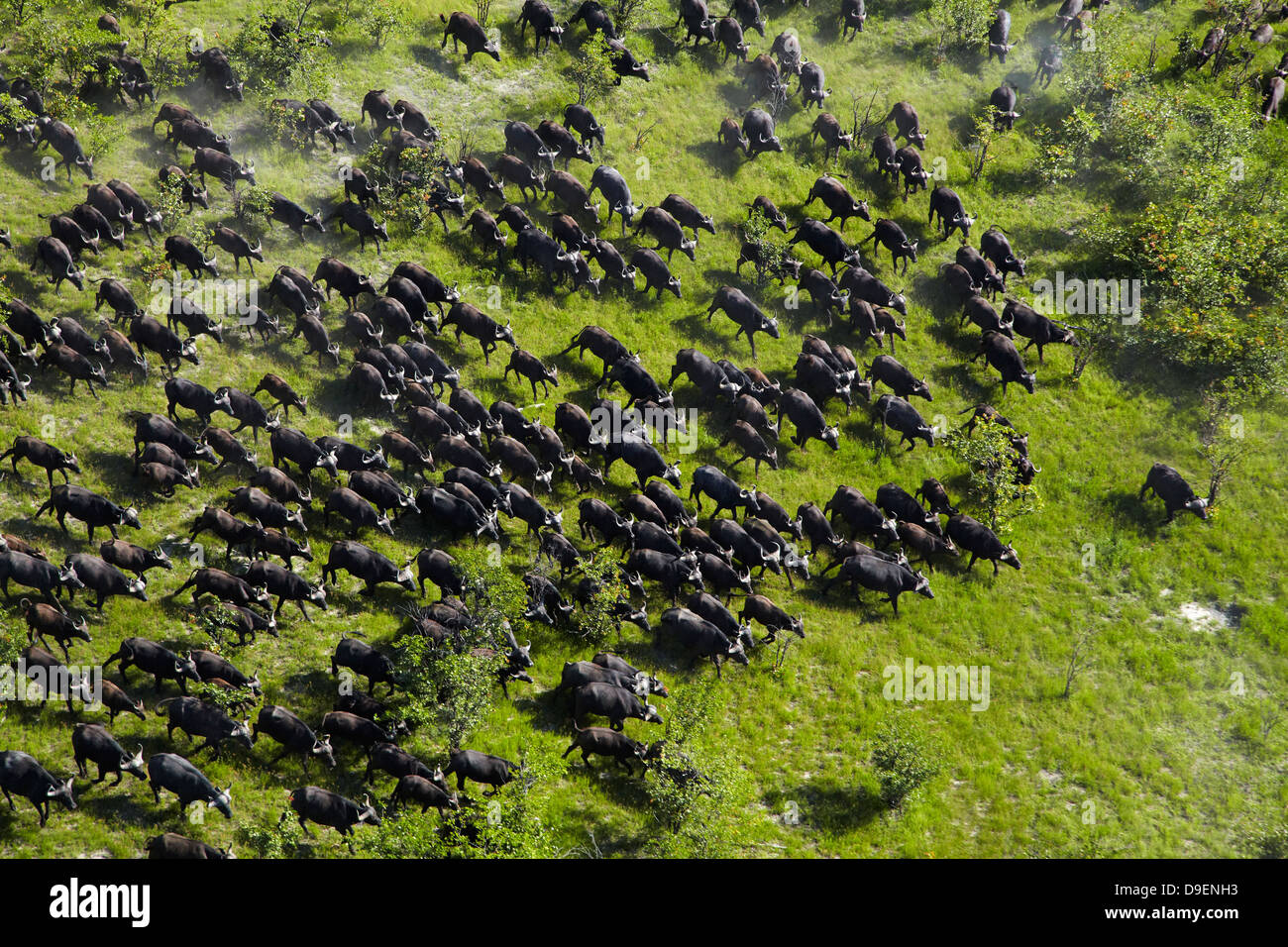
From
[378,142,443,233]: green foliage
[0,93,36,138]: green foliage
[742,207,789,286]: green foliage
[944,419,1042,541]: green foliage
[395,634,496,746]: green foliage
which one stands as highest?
[0,93,36,138]: green foliage

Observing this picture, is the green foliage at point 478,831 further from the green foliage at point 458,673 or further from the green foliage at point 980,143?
the green foliage at point 980,143

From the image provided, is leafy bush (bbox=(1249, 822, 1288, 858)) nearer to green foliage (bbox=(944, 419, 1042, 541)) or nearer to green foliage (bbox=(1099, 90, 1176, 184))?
green foliage (bbox=(944, 419, 1042, 541))

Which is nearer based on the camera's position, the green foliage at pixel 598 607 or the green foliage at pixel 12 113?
the green foliage at pixel 598 607

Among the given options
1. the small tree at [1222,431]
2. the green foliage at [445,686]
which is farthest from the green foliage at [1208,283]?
the green foliage at [445,686]

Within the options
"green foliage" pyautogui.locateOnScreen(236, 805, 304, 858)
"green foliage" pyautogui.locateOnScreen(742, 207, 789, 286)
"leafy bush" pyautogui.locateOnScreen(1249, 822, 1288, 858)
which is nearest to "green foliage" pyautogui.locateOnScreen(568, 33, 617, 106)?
"green foliage" pyautogui.locateOnScreen(742, 207, 789, 286)

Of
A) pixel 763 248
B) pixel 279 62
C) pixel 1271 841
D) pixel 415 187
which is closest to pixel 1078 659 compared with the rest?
pixel 1271 841
